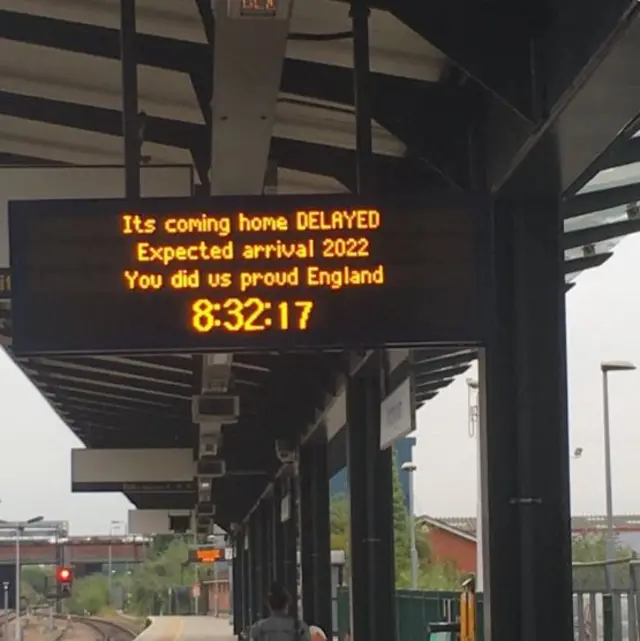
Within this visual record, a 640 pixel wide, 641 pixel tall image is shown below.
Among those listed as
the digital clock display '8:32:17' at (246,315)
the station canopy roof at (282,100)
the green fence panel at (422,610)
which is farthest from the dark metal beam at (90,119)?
the green fence panel at (422,610)

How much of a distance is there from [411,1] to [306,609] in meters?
13.1

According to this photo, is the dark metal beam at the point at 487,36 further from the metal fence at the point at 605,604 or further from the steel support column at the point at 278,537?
the steel support column at the point at 278,537

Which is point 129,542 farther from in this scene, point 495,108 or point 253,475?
point 495,108

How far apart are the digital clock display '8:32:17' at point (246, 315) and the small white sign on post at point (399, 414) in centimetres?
270

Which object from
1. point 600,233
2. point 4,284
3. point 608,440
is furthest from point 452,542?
point 4,284

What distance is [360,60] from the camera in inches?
254

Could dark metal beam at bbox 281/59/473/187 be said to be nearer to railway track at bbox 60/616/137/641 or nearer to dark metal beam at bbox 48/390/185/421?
dark metal beam at bbox 48/390/185/421

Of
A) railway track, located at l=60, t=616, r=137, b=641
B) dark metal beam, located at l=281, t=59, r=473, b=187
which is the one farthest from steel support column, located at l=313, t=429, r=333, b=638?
railway track, located at l=60, t=616, r=137, b=641

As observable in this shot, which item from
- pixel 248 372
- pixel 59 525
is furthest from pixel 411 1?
pixel 59 525

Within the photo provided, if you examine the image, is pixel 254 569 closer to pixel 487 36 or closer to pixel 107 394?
pixel 107 394

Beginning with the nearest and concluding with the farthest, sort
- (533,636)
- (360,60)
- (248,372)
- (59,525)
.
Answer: (360,60) → (533,636) → (248,372) → (59,525)

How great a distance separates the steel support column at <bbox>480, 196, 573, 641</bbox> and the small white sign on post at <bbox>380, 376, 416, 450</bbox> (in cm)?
151

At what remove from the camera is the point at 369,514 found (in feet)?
41.1

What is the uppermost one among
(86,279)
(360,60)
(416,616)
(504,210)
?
(360,60)
